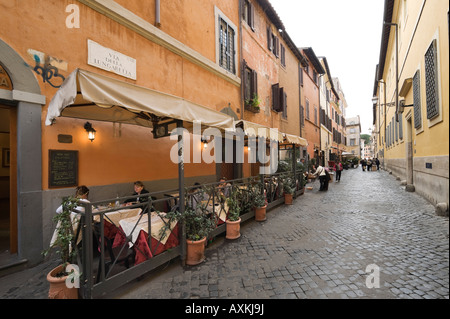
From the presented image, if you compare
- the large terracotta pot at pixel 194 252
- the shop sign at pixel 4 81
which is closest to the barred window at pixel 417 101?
the large terracotta pot at pixel 194 252

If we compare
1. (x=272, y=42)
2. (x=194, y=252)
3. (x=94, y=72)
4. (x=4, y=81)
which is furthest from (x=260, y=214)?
(x=272, y=42)

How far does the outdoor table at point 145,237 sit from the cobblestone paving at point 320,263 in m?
0.36

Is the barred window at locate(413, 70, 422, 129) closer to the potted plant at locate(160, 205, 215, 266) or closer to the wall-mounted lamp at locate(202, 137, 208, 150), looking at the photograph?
the wall-mounted lamp at locate(202, 137, 208, 150)

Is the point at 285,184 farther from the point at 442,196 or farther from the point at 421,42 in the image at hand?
the point at 421,42

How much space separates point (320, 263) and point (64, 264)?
12.1 feet

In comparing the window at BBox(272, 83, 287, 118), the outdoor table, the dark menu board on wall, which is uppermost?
the window at BBox(272, 83, 287, 118)

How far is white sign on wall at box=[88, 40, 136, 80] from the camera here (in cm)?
460

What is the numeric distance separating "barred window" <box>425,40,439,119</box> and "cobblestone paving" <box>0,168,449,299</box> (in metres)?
3.20

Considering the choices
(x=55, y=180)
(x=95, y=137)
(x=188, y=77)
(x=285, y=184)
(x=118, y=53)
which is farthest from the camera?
(x=285, y=184)

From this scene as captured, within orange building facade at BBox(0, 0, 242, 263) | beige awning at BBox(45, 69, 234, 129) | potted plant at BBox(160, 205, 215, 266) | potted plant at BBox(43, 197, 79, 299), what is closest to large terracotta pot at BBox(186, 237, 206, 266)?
potted plant at BBox(160, 205, 215, 266)

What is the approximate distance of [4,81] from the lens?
138 inches
